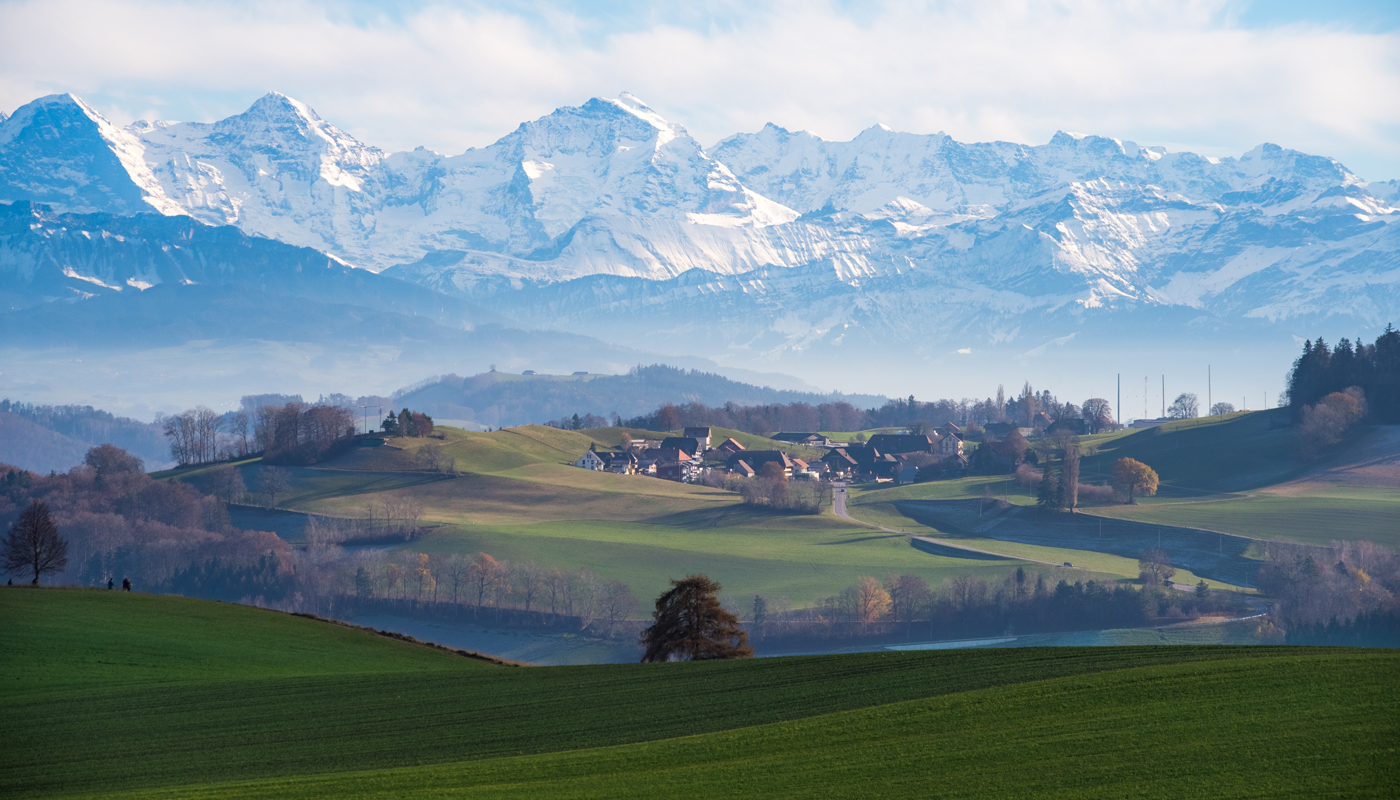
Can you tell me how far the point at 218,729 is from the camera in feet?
112

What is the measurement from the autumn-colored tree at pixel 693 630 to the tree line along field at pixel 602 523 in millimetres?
55721

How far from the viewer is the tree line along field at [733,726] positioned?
947 inches

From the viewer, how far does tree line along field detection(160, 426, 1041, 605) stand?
119438 millimetres

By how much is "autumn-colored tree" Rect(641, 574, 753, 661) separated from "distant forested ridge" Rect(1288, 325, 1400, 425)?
472ft

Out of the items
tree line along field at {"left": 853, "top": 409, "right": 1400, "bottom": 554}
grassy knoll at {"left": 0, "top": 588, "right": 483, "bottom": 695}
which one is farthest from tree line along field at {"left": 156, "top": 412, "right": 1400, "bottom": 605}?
grassy knoll at {"left": 0, "top": 588, "right": 483, "bottom": 695}

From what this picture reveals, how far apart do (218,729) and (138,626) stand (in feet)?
73.1

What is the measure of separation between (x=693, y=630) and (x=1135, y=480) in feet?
383

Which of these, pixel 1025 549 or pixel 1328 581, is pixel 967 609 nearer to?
pixel 1025 549

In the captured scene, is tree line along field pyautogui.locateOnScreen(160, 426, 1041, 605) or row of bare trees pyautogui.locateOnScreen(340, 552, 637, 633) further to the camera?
tree line along field pyautogui.locateOnScreen(160, 426, 1041, 605)

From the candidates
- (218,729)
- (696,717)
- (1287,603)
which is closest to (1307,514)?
(1287,603)

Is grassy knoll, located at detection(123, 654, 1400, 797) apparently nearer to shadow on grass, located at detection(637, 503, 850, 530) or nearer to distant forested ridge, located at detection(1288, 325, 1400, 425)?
shadow on grass, located at detection(637, 503, 850, 530)

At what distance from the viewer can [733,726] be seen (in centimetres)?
3142

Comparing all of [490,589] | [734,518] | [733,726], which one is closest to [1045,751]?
[733,726]

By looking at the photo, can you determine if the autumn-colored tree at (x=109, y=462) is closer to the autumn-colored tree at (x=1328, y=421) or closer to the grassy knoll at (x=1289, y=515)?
the grassy knoll at (x=1289, y=515)
